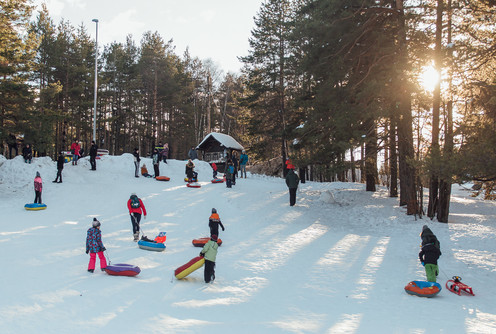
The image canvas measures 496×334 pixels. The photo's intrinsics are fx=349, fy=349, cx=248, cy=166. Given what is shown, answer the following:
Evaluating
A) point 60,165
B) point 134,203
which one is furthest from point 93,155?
point 134,203

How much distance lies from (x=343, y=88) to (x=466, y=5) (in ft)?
23.1

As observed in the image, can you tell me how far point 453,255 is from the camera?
11648mm

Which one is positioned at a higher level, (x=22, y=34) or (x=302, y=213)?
(x=22, y=34)

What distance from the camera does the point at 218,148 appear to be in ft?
121

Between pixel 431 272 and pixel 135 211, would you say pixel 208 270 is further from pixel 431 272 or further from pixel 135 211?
pixel 431 272

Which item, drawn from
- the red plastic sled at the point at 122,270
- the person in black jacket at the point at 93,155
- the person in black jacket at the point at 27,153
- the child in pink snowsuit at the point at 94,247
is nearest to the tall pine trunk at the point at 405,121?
the red plastic sled at the point at 122,270

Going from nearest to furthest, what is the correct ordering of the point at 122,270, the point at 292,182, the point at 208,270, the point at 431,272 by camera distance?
the point at 122,270
the point at 208,270
the point at 431,272
the point at 292,182

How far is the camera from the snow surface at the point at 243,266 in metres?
6.38

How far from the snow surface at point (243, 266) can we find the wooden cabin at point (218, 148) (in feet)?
49.7

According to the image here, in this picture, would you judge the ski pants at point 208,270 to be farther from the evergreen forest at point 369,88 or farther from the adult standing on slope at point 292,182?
the adult standing on slope at point 292,182

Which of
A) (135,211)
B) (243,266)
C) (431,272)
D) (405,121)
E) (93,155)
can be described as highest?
(405,121)

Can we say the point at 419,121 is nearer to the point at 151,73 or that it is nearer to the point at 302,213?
the point at 302,213

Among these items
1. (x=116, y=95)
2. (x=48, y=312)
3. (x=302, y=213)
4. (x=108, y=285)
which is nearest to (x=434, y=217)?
(x=302, y=213)

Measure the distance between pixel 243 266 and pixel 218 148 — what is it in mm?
27354
